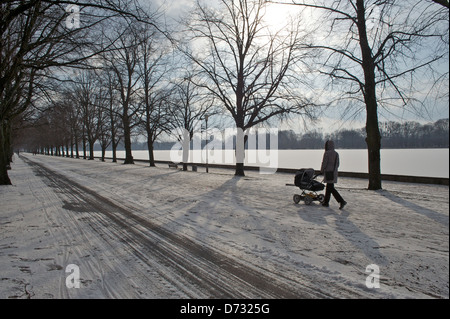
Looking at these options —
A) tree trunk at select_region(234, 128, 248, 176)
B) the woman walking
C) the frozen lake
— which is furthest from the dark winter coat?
tree trunk at select_region(234, 128, 248, 176)

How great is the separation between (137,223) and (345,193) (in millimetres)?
7108

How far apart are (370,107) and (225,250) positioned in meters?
9.37

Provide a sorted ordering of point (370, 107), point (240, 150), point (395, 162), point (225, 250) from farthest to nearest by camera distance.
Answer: point (395, 162) < point (240, 150) < point (370, 107) < point (225, 250)

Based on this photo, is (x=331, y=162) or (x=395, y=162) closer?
(x=331, y=162)

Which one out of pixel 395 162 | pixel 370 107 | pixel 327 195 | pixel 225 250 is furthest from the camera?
pixel 395 162

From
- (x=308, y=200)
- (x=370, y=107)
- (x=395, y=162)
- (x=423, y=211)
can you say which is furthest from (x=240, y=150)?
(x=395, y=162)

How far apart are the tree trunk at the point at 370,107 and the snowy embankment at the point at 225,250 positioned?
3095mm

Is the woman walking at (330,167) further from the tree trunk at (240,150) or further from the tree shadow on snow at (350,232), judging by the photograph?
the tree trunk at (240,150)

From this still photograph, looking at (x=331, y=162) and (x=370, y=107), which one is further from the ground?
(x=370, y=107)

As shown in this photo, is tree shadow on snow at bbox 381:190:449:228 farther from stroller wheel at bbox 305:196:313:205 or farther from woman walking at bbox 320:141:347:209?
stroller wheel at bbox 305:196:313:205

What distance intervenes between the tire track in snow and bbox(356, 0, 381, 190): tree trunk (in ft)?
28.8

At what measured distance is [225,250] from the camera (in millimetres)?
4066

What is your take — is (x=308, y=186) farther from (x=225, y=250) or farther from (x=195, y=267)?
(x=195, y=267)
